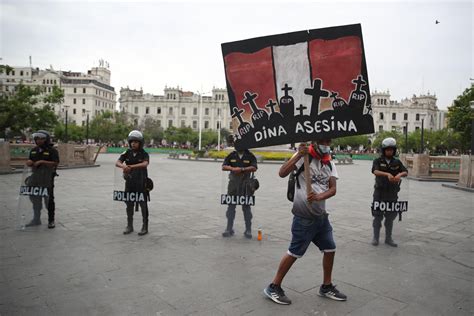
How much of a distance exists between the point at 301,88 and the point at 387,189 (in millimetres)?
2791

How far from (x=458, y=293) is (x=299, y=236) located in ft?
6.00

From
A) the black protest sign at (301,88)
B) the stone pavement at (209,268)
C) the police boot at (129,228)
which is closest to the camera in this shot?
the stone pavement at (209,268)

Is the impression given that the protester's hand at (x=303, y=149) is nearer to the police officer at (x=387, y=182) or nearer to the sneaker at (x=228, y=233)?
the police officer at (x=387, y=182)

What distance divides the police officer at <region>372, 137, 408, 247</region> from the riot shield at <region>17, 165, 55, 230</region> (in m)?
5.35

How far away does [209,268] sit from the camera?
4.34 metres

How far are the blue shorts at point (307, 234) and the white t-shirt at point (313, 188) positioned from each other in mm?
73

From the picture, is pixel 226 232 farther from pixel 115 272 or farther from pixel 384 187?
pixel 384 187

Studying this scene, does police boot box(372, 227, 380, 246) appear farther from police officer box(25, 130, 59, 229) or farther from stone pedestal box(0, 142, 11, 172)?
stone pedestal box(0, 142, 11, 172)

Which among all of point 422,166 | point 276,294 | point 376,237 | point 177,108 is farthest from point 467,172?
point 177,108

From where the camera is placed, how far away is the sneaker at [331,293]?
3516 mm

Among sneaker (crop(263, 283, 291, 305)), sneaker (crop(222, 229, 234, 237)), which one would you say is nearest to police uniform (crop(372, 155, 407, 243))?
sneaker (crop(222, 229, 234, 237))

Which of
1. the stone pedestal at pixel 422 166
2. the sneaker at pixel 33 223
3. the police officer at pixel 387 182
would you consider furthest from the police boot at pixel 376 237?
the stone pedestal at pixel 422 166

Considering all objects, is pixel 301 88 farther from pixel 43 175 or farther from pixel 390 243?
pixel 43 175

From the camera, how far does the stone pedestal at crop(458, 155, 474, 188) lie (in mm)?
13539
